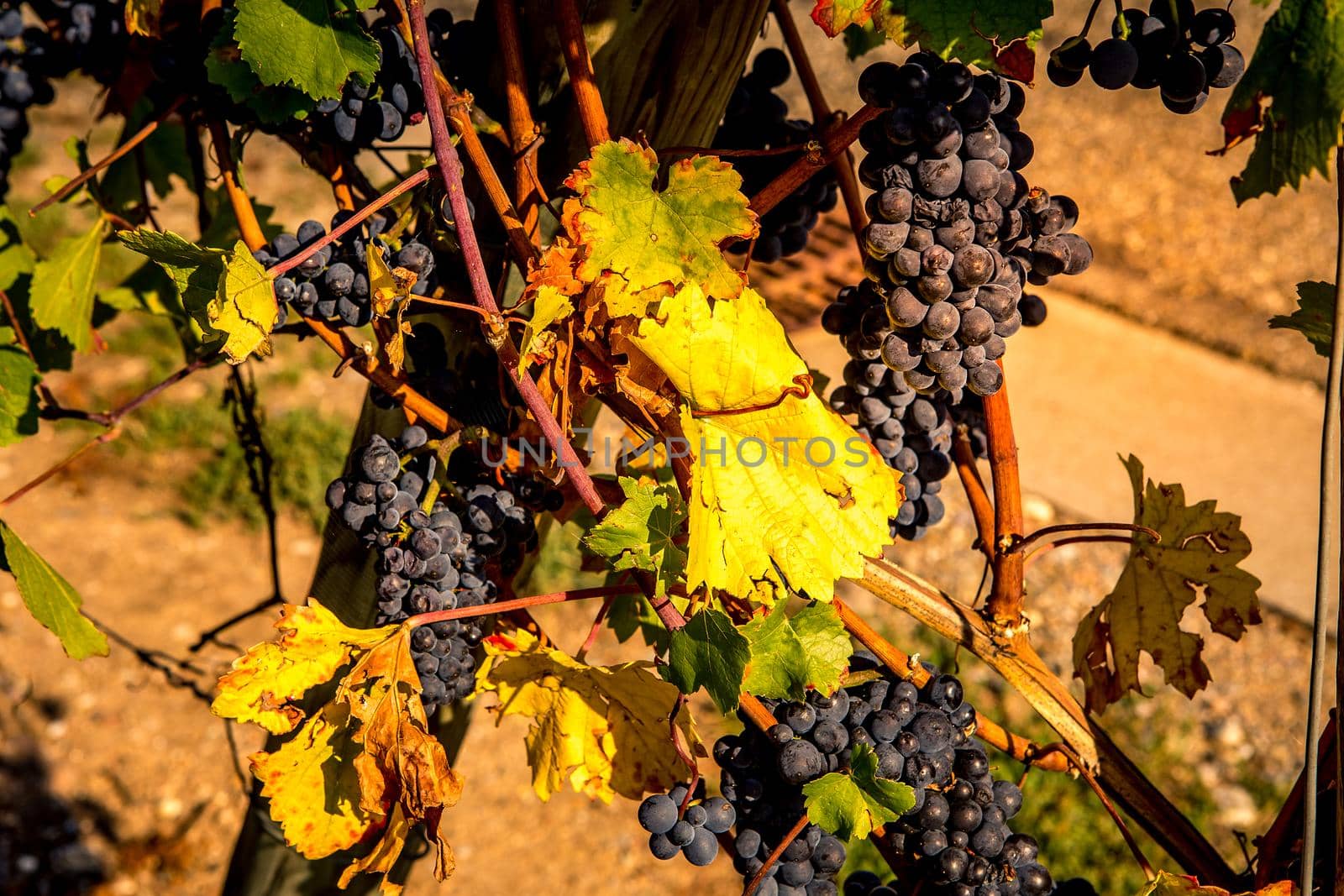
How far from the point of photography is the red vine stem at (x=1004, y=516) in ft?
3.10

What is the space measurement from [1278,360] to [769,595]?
13.4ft

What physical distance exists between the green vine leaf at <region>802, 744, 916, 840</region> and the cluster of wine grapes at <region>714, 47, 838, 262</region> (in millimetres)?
495

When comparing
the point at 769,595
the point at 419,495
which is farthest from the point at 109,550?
the point at 769,595

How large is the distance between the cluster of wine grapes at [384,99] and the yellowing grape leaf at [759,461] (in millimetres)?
339

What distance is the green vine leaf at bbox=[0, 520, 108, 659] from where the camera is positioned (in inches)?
41.3

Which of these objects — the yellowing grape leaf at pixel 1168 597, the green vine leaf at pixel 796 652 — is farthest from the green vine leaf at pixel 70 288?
the yellowing grape leaf at pixel 1168 597

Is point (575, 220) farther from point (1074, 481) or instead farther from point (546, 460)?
point (1074, 481)

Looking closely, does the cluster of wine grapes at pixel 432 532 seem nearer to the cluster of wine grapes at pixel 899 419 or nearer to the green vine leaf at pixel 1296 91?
the cluster of wine grapes at pixel 899 419

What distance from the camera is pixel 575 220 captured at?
76 centimetres

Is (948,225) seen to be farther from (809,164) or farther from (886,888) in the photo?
(886,888)

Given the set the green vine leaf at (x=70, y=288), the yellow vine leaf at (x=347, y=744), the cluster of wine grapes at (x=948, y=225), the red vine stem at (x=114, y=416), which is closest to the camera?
the cluster of wine grapes at (x=948, y=225)

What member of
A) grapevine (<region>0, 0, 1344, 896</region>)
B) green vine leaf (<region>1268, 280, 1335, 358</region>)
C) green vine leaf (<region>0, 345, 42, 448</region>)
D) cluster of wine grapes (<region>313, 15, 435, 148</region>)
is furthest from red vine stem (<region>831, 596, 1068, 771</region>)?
green vine leaf (<region>0, 345, 42, 448</region>)

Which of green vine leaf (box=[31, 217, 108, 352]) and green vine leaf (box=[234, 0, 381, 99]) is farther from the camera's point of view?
green vine leaf (box=[31, 217, 108, 352])

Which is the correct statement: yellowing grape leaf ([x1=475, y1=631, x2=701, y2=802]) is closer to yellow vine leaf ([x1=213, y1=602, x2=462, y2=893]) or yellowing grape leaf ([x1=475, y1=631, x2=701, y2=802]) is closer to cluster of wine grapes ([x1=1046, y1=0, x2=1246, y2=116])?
yellow vine leaf ([x1=213, y1=602, x2=462, y2=893])
